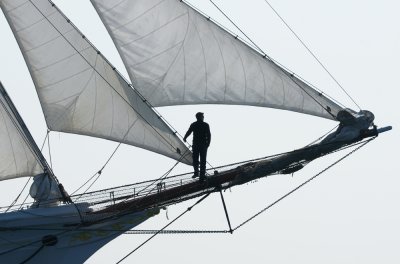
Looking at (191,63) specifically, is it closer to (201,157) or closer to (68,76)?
(201,157)

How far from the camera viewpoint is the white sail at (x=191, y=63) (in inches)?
2276

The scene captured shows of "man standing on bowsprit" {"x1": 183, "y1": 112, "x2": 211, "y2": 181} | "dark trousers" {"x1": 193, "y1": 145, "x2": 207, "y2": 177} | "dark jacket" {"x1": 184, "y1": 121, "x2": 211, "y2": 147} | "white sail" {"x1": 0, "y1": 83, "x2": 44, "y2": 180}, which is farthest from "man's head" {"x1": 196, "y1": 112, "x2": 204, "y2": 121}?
"white sail" {"x1": 0, "y1": 83, "x2": 44, "y2": 180}

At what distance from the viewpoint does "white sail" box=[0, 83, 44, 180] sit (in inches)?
2400

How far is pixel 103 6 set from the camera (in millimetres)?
60438

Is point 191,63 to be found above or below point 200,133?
above

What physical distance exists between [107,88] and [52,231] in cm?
491

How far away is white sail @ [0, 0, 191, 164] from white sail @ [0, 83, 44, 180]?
1.18 meters

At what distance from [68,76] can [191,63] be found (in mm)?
4544

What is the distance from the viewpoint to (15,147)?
6100 centimetres

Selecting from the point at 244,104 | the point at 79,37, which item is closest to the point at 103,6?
the point at 79,37

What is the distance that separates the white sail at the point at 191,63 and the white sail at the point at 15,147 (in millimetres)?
3977

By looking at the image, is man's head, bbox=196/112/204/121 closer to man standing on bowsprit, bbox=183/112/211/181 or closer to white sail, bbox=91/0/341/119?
man standing on bowsprit, bbox=183/112/211/181

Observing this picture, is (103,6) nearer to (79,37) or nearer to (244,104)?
(79,37)

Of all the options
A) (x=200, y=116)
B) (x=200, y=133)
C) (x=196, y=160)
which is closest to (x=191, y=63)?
(x=200, y=116)
